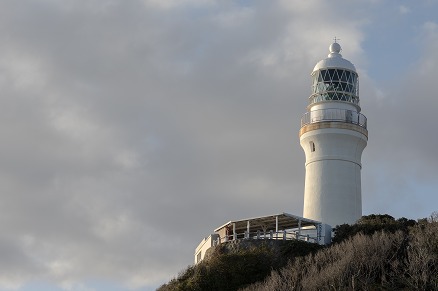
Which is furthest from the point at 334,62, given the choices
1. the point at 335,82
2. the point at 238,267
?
the point at 238,267

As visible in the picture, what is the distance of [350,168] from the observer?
55531mm

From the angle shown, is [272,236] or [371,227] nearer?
[371,227]

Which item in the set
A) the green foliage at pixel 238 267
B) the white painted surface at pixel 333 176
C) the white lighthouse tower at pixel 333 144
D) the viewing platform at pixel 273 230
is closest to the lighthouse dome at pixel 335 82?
the white lighthouse tower at pixel 333 144

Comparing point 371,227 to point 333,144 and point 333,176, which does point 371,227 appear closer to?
point 333,176

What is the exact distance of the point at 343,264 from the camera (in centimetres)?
4284

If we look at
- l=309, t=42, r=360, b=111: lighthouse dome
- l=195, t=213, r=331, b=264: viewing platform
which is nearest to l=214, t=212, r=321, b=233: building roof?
l=195, t=213, r=331, b=264: viewing platform

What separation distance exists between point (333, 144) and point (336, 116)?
1.78 meters

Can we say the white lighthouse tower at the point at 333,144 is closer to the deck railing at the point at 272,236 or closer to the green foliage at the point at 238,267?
the deck railing at the point at 272,236

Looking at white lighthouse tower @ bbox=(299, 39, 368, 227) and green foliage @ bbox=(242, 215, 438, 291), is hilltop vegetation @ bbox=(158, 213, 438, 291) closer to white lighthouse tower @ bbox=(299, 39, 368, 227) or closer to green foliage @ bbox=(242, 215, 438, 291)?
green foliage @ bbox=(242, 215, 438, 291)

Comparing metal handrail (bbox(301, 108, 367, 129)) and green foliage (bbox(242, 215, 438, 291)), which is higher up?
metal handrail (bbox(301, 108, 367, 129))

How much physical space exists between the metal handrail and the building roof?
669 cm

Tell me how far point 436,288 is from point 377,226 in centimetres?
954

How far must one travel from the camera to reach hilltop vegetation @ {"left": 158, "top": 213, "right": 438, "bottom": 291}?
4150 centimetres

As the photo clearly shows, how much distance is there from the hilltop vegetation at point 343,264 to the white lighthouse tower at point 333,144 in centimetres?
390
